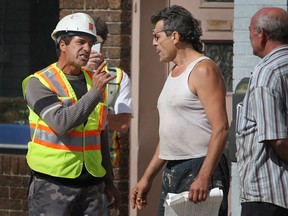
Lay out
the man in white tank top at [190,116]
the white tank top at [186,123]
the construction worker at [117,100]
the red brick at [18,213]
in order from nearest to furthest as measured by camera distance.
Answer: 1. the man in white tank top at [190,116]
2. the white tank top at [186,123]
3. the construction worker at [117,100]
4. the red brick at [18,213]

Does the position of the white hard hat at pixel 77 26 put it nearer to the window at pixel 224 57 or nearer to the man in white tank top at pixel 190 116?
the man in white tank top at pixel 190 116

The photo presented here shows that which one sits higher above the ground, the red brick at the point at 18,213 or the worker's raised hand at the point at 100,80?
the worker's raised hand at the point at 100,80

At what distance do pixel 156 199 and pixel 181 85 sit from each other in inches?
119

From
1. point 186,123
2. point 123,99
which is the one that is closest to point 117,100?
Result: point 123,99

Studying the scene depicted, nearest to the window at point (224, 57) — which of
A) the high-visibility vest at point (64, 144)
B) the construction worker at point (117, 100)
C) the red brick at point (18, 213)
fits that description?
A: the construction worker at point (117, 100)

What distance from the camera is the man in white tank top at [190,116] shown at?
5.82 metres

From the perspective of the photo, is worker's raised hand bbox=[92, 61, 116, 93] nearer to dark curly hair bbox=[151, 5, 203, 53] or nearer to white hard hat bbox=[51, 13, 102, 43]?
white hard hat bbox=[51, 13, 102, 43]

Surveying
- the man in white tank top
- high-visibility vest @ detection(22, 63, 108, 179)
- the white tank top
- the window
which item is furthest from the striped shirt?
the window

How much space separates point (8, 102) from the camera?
9484 millimetres

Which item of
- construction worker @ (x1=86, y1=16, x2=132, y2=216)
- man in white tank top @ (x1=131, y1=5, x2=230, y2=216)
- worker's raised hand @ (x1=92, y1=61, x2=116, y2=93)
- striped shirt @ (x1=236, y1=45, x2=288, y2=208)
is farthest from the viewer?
construction worker @ (x1=86, y1=16, x2=132, y2=216)

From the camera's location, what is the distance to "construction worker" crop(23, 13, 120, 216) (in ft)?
19.7

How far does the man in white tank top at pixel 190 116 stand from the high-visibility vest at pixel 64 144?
Answer: 0.41m

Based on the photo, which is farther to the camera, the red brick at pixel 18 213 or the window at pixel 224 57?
the red brick at pixel 18 213

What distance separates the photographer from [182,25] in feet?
20.1
